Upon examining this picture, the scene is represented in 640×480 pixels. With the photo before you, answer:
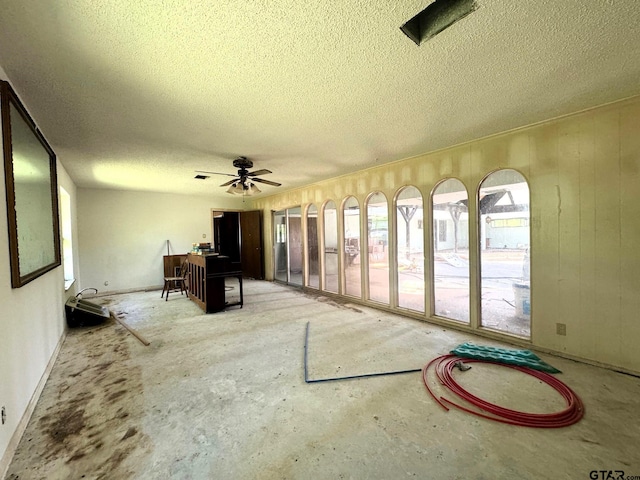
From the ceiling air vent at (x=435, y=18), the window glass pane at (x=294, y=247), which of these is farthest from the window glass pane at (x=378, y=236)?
the ceiling air vent at (x=435, y=18)

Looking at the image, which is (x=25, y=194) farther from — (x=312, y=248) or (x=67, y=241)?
(x=312, y=248)

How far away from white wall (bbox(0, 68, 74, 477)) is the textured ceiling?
742mm

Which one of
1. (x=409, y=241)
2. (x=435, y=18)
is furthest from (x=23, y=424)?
(x=409, y=241)

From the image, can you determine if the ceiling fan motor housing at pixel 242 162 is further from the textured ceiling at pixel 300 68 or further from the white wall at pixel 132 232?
the white wall at pixel 132 232

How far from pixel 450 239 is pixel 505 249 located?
0.70 metres

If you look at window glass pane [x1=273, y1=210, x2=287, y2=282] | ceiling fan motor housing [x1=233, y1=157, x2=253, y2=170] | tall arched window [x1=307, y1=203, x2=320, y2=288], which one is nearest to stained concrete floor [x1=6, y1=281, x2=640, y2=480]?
ceiling fan motor housing [x1=233, y1=157, x2=253, y2=170]

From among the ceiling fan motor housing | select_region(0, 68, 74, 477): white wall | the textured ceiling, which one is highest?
the textured ceiling

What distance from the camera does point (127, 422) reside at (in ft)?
6.49

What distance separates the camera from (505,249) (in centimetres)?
342

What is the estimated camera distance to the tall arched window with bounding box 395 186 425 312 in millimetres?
4270

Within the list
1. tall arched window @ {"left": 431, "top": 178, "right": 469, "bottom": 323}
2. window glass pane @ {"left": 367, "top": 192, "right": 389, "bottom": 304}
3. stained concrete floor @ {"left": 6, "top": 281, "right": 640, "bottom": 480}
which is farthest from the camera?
window glass pane @ {"left": 367, "top": 192, "right": 389, "bottom": 304}

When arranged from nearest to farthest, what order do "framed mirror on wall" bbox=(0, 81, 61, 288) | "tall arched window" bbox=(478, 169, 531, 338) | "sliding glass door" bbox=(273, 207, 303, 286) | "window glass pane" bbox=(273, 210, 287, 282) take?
"framed mirror on wall" bbox=(0, 81, 61, 288) → "tall arched window" bbox=(478, 169, 531, 338) → "sliding glass door" bbox=(273, 207, 303, 286) → "window glass pane" bbox=(273, 210, 287, 282)

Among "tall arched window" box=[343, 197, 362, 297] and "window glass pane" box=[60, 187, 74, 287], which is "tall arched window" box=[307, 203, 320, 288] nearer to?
"tall arched window" box=[343, 197, 362, 297]

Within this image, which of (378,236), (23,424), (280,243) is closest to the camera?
(23,424)
